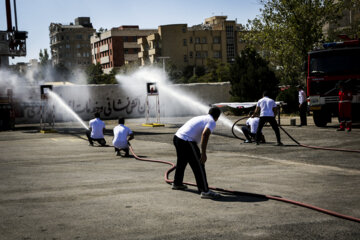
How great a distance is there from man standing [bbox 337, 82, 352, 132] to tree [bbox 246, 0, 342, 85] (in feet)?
47.8

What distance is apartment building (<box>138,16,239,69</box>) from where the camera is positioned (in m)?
114

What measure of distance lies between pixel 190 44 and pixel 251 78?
8328 cm

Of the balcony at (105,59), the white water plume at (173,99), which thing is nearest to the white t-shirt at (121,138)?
the white water plume at (173,99)

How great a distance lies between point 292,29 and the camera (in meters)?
34.3

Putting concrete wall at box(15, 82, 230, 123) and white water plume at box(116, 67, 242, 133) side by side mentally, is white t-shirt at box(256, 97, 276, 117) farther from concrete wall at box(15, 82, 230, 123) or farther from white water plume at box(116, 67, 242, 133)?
concrete wall at box(15, 82, 230, 123)

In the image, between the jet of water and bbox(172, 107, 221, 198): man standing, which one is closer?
bbox(172, 107, 221, 198): man standing

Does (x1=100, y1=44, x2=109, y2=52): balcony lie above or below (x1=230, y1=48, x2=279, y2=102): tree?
above

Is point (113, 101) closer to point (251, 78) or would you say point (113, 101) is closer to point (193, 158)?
point (251, 78)

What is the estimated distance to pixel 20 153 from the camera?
16578 millimetres

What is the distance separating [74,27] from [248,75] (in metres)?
167

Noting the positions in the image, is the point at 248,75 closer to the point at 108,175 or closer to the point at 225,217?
the point at 108,175

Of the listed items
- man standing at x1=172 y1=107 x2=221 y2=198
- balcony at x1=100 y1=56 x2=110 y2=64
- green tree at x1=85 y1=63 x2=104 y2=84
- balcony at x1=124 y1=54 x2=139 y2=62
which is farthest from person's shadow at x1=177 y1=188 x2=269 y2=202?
balcony at x1=100 y1=56 x2=110 y2=64

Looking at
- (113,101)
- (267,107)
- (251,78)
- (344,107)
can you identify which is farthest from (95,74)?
(267,107)

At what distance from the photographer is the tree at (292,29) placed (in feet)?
113
